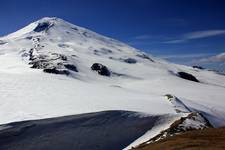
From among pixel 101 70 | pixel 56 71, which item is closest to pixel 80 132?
pixel 56 71

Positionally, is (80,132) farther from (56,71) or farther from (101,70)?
(101,70)

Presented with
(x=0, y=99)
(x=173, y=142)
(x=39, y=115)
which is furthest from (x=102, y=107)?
(x=173, y=142)

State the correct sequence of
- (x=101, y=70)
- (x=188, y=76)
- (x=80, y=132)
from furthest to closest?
(x=188, y=76)
(x=101, y=70)
(x=80, y=132)

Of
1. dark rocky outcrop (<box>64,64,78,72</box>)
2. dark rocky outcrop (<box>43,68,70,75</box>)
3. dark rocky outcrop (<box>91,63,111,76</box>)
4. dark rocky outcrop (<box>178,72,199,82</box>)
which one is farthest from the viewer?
dark rocky outcrop (<box>178,72,199,82</box>)

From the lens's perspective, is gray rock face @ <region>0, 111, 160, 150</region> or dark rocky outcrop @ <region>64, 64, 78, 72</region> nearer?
gray rock face @ <region>0, 111, 160, 150</region>

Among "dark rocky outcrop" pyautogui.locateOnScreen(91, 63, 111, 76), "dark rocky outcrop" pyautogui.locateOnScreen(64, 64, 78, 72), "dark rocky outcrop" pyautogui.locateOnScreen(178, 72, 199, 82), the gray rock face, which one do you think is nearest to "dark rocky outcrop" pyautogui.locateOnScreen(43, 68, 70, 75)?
"dark rocky outcrop" pyautogui.locateOnScreen(64, 64, 78, 72)

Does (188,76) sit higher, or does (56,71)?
(188,76)

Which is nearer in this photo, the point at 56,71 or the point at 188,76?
the point at 56,71

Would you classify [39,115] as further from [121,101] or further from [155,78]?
[155,78]

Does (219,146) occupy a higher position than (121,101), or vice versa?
(121,101)

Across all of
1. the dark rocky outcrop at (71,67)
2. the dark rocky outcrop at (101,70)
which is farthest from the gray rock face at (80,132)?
the dark rocky outcrop at (101,70)

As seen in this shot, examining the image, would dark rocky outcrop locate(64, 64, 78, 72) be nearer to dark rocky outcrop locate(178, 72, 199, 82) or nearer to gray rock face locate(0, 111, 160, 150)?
dark rocky outcrop locate(178, 72, 199, 82)

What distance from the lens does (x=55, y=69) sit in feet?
308

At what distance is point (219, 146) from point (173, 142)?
3557 millimetres
